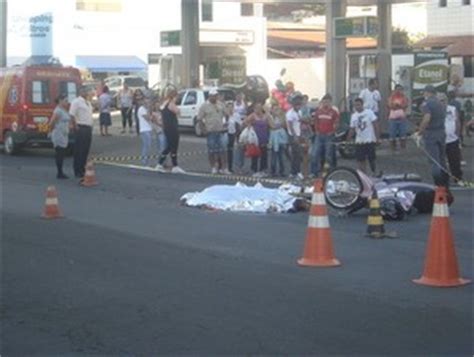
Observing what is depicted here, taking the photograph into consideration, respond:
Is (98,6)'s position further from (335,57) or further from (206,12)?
(335,57)

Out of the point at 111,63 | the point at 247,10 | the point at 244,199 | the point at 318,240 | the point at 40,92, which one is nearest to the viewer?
the point at 318,240

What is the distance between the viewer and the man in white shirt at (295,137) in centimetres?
2022

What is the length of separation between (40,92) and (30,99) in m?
0.36

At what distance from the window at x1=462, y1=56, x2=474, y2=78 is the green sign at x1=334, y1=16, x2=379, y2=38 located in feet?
67.0

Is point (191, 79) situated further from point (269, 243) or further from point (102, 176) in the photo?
point (269, 243)

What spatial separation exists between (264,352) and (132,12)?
56408 mm

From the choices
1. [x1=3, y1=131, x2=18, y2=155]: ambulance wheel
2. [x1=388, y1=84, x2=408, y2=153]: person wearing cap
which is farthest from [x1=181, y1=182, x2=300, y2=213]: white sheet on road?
[x1=3, y1=131, x2=18, y2=155]: ambulance wheel

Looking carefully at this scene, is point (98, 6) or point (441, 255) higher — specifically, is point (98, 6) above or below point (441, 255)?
above

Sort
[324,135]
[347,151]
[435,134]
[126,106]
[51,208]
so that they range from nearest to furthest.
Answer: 1. [51,208]
2. [435,134]
3. [324,135]
4. [347,151]
5. [126,106]

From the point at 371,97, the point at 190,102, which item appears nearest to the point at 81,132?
the point at 371,97

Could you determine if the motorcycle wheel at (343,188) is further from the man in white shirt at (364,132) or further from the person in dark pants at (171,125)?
the person in dark pants at (171,125)

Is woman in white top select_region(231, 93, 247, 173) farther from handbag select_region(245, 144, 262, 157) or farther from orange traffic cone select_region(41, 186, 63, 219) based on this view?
orange traffic cone select_region(41, 186, 63, 219)

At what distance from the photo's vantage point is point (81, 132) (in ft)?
65.9

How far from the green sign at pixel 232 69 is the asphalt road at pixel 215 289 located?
93.5 feet
